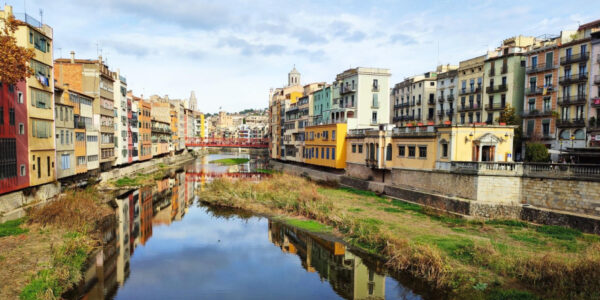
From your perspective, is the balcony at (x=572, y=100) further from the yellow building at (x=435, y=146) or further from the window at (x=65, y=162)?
the window at (x=65, y=162)

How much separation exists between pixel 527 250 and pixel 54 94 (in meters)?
38.2

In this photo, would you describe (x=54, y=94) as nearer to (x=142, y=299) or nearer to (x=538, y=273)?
(x=142, y=299)

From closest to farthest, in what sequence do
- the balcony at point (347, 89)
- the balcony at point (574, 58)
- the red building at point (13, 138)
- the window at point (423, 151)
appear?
the red building at point (13, 138) → the window at point (423, 151) → the balcony at point (574, 58) → the balcony at point (347, 89)

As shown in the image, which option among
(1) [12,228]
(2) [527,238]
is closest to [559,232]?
(2) [527,238]

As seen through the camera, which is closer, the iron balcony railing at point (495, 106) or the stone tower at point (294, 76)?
the iron balcony railing at point (495, 106)

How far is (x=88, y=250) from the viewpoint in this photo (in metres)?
21.4

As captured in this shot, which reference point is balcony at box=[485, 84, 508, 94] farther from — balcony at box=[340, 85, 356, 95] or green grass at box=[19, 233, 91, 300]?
green grass at box=[19, 233, 91, 300]

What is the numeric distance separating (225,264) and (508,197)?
2168cm

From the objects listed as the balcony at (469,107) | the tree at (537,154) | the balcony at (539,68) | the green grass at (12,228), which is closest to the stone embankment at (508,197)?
the tree at (537,154)

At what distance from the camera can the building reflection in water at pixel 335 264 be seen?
1923 centimetres

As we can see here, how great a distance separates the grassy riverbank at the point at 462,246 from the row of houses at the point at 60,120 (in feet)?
60.1

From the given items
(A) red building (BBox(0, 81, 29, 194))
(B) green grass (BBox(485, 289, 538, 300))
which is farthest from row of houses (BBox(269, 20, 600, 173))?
(A) red building (BBox(0, 81, 29, 194))

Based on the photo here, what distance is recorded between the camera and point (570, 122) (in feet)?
140

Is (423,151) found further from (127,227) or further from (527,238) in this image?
(127,227)
